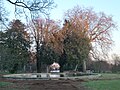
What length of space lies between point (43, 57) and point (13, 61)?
685 cm

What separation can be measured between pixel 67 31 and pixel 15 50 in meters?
11.5

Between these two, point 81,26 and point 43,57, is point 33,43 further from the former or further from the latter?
point 81,26

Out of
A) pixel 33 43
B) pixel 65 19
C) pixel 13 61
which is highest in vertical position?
pixel 65 19

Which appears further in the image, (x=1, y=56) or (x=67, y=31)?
(x=67, y=31)

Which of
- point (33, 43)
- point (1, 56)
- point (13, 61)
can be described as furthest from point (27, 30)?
point (1, 56)

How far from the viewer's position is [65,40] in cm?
6331

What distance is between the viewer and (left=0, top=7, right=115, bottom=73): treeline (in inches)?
2424

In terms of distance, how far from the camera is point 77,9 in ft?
205

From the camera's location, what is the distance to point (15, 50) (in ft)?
210

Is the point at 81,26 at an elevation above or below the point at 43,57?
above

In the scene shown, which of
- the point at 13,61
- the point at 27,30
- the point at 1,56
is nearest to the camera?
the point at 1,56

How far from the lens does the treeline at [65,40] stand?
61.6 m

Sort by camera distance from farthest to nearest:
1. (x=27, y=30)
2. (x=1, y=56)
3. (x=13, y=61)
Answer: (x=27, y=30)
(x=13, y=61)
(x=1, y=56)

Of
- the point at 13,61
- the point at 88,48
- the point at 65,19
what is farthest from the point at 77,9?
the point at 13,61
